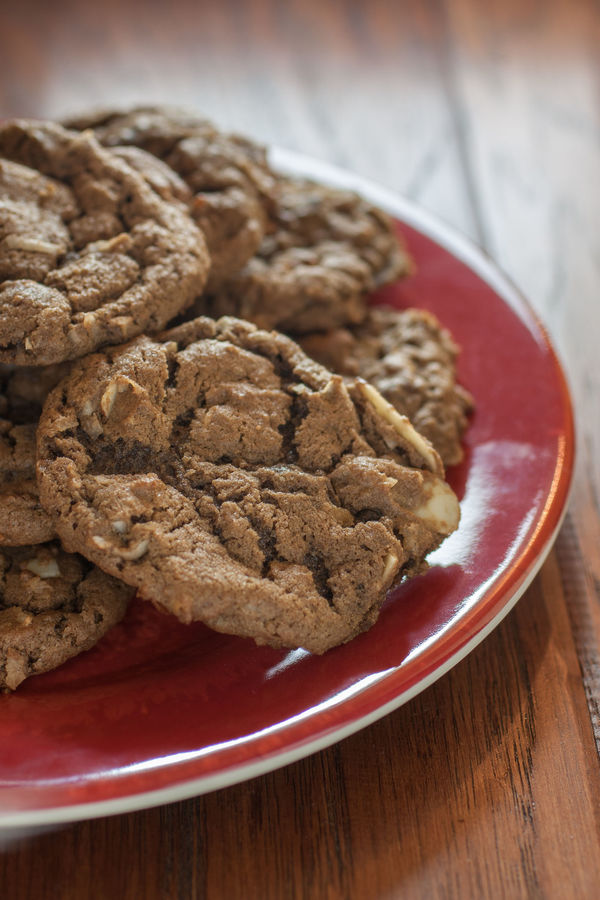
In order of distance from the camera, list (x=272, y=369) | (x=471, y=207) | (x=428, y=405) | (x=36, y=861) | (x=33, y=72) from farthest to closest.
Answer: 1. (x=33, y=72)
2. (x=471, y=207)
3. (x=428, y=405)
4. (x=272, y=369)
5. (x=36, y=861)

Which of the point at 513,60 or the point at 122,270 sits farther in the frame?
the point at 513,60

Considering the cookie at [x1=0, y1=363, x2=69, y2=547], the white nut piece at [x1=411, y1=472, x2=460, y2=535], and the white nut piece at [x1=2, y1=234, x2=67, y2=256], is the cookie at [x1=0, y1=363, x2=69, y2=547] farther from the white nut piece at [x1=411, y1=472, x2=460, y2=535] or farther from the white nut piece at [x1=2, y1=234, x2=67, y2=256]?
the white nut piece at [x1=411, y1=472, x2=460, y2=535]

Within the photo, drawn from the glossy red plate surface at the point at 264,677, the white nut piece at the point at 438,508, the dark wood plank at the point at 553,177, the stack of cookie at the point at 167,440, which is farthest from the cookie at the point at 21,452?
the dark wood plank at the point at 553,177

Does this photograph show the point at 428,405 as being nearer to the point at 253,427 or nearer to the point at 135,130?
the point at 253,427

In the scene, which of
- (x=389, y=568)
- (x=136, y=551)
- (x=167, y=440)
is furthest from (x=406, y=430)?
(x=136, y=551)

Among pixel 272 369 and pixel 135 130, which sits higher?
pixel 135 130

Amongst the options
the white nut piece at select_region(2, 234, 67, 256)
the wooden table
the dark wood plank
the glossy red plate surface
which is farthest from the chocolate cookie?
the dark wood plank

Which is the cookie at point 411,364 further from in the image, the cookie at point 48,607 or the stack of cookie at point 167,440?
the cookie at point 48,607

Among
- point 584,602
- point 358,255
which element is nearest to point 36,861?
point 584,602

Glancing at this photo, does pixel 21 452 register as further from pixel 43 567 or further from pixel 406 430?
pixel 406 430
